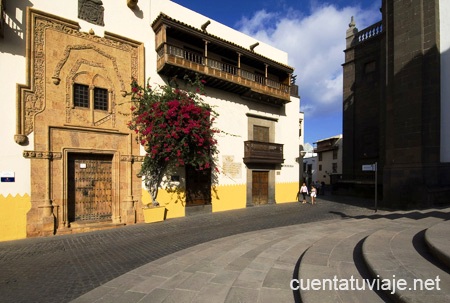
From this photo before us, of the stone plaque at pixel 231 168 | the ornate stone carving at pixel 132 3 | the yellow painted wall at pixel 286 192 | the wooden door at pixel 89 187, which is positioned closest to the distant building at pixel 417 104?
the yellow painted wall at pixel 286 192

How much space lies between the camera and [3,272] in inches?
205

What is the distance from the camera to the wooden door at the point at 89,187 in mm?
9633

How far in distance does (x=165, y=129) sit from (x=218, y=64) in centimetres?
540

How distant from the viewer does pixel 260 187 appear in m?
15.7

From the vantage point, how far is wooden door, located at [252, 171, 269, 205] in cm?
1537

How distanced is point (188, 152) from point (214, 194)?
3.46 metres

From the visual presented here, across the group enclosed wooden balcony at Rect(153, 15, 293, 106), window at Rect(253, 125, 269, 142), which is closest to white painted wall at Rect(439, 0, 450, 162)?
enclosed wooden balcony at Rect(153, 15, 293, 106)

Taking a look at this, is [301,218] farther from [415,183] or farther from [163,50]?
[163,50]

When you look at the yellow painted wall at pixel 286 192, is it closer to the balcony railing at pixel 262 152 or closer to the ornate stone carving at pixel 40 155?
the balcony railing at pixel 262 152

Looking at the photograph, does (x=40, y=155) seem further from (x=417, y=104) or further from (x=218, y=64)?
(x=417, y=104)

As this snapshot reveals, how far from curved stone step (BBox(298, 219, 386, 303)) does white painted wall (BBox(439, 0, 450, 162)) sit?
32.5 feet

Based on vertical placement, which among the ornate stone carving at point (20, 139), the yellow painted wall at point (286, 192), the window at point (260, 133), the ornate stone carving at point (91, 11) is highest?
the ornate stone carving at point (91, 11)

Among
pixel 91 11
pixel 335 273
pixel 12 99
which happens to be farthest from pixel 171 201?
pixel 335 273

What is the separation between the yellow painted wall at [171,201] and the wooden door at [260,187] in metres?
5.06
